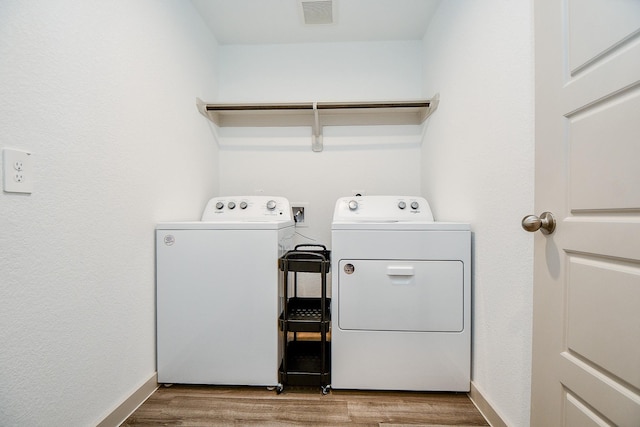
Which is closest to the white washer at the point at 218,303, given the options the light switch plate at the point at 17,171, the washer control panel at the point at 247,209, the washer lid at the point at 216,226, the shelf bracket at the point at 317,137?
the washer lid at the point at 216,226

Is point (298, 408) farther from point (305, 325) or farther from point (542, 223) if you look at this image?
point (542, 223)

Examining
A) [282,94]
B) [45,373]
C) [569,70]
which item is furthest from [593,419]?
[282,94]

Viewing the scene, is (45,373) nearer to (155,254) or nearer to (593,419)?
(155,254)

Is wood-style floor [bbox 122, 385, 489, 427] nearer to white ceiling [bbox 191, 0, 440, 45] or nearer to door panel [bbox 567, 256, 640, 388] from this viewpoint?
door panel [bbox 567, 256, 640, 388]

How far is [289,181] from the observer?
7.61 feet

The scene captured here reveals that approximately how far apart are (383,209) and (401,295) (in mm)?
636

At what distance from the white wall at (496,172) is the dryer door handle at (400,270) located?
32 cm

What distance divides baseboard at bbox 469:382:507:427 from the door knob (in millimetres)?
839

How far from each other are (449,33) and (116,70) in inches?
69.3

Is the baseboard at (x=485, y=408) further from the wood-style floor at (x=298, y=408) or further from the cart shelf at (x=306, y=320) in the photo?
the cart shelf at (x=306, y=320)

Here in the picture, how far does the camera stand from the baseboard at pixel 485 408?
1.16 meters

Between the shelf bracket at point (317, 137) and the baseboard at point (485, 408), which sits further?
the shelf bracket at point (317, 137)

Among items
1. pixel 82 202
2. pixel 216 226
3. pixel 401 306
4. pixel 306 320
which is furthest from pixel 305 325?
pixel 82 202

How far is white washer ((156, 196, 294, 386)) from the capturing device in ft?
4.76
